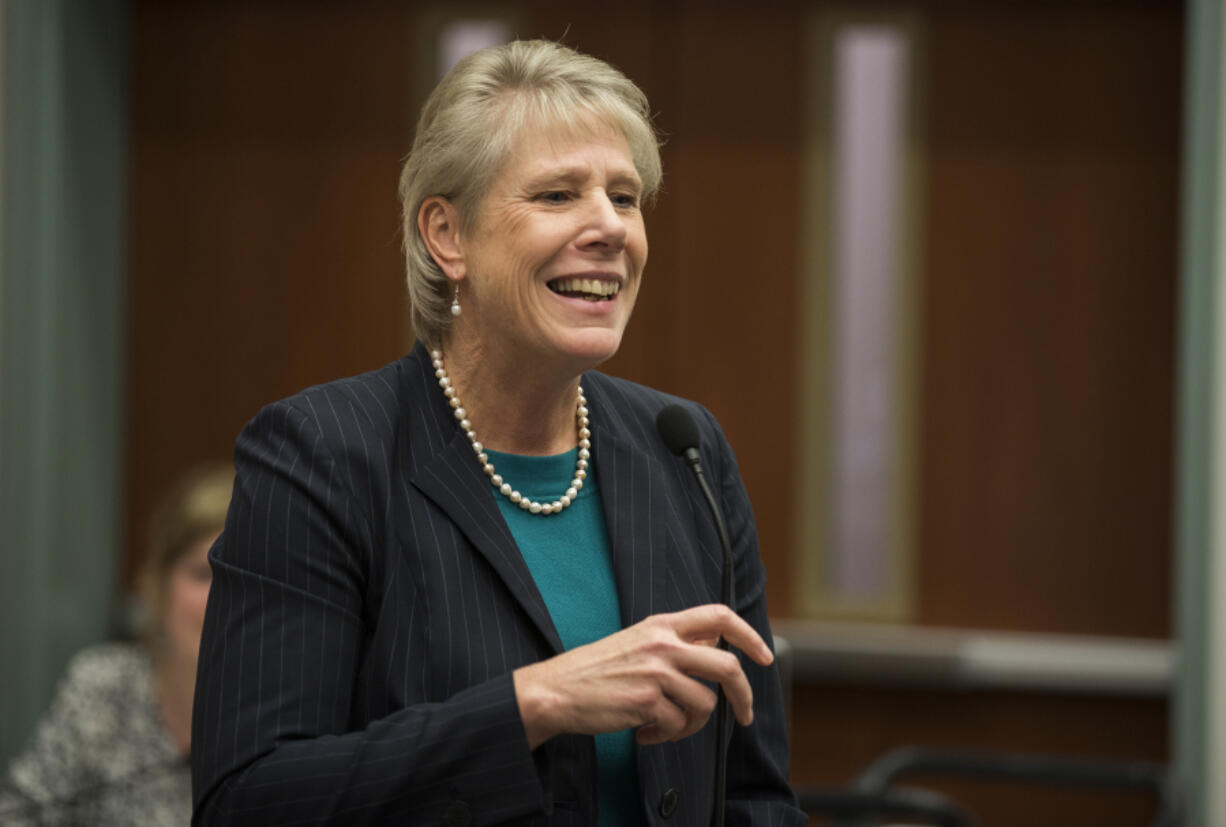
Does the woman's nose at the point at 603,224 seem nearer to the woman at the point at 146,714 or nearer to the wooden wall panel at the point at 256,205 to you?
the woman at the point at 146,714

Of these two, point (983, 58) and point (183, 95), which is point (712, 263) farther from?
point (183, 95)

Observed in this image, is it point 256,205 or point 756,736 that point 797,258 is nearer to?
point 256,205

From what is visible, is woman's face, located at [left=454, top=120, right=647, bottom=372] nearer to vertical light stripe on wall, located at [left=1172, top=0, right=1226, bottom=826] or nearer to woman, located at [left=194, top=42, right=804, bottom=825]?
woman, located at [left=194, top=42, right=804, bottom=825]

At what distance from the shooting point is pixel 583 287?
118 centimetres

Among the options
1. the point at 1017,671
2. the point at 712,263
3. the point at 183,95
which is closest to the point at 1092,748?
the point at 1017,671

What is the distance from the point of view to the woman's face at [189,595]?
6.90 ft

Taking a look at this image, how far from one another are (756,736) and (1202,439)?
6.90ft

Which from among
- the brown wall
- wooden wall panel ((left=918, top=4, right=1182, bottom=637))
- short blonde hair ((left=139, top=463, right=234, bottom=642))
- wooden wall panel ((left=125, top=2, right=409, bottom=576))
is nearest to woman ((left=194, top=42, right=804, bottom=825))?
short blonde hair ((left=139, top=463, right=234, bottom=642))

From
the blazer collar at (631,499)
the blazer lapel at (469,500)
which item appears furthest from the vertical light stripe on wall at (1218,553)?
the blazer lapel at (469,500)

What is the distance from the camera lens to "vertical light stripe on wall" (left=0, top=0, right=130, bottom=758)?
3.14 m

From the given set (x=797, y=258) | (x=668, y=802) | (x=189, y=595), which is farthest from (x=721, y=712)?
(x=797, y=258)

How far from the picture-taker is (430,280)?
128 cm

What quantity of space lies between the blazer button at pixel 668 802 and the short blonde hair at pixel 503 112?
20.9 inches

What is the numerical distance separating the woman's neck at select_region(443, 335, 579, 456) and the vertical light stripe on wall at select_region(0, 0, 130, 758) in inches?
89.3
